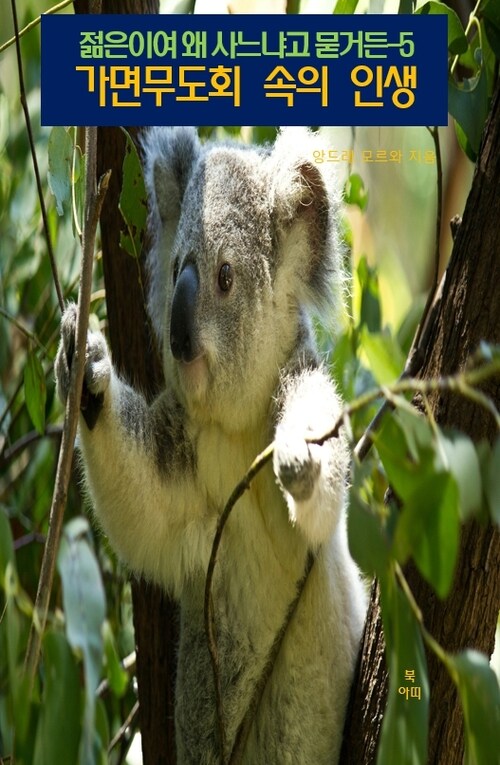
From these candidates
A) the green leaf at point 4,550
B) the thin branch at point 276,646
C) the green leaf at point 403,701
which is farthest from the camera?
the thin branch at point 276,646

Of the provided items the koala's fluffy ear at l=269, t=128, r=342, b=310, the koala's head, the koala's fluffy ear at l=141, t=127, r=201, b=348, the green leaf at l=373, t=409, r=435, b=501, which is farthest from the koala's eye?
the green leaf at l=373, t=409, r=435, b=501

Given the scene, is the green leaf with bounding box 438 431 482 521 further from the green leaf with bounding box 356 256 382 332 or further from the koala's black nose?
the green leaf with bounding box 356 256 382 332

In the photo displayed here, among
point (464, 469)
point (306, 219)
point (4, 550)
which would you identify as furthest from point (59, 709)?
point (306, 219)

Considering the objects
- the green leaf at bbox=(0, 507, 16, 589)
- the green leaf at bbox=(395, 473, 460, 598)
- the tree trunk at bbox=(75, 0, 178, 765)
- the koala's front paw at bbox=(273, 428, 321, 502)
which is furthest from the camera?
the tree trunk at bbox=(75, 0, 178, 765)

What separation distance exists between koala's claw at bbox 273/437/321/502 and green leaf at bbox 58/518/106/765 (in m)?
0.36

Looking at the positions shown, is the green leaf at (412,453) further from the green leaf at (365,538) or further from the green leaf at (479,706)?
the green leaf at (479,706)

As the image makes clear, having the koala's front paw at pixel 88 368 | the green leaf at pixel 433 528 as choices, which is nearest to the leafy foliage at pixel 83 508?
the green leaf at pixel 433 528

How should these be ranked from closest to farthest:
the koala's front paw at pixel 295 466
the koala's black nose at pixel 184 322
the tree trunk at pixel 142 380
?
the koala's front paw at pixel 295 466 → the koala's black nose at pixel 184 322 → the tree trunk at pixel 142 380

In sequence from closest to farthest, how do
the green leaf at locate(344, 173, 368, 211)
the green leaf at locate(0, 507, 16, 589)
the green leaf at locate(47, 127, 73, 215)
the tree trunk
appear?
the green leaf at locate(0, 507, 16, 589)
the green leaf at locate(47, 127, 73, 215)
the tree trunk
the green leaf at locate(344, 173, 368, 211)

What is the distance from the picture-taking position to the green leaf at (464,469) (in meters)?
0.87

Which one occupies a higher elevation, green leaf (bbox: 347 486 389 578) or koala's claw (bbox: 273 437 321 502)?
koala's claw (bbox: 273 437 321 502)

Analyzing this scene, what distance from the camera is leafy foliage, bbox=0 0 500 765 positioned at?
0.88 metres

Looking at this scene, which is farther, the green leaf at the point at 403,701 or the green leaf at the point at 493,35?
the green leaf at the point at 493,35

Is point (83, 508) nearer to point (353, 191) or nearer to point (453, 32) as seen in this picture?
point (353, 191)
